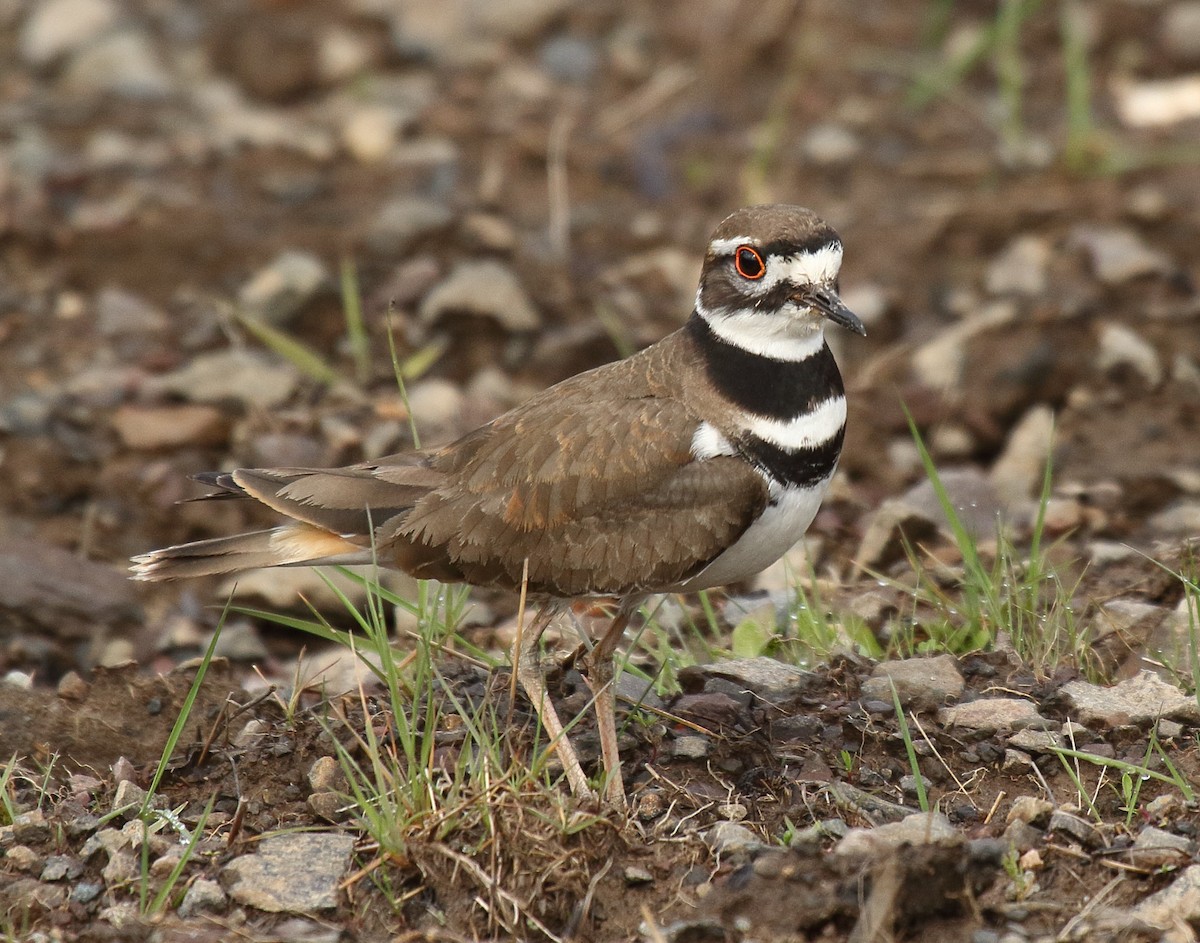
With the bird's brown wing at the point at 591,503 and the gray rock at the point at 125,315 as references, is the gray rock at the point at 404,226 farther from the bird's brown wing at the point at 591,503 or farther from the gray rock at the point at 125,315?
the bird's brown wing at the point at 591,503

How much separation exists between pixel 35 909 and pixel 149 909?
285 millimetres

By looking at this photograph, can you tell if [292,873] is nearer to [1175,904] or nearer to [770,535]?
[770,535]

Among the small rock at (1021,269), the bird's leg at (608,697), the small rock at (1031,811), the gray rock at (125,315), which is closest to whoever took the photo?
the small rock at (1031,811)

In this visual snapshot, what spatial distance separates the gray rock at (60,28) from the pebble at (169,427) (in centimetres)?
429

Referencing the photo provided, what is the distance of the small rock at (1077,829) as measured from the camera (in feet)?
13.0

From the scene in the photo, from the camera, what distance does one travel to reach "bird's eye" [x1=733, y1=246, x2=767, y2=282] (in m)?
4.68

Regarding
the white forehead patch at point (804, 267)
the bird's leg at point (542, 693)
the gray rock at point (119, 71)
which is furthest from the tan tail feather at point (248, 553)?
the gray rock at point (119, 71)

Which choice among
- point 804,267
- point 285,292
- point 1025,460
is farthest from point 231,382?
point 804,267

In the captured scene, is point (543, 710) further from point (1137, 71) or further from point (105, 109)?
point (1137, 71)

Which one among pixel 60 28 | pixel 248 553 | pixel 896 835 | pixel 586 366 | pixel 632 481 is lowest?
pixel 586 366

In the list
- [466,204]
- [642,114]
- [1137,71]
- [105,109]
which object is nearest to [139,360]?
[466,204]

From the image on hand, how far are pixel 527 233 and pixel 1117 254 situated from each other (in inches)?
122

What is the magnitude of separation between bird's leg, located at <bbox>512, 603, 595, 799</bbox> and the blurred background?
1.74 meters

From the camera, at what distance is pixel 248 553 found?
15.9 feet
